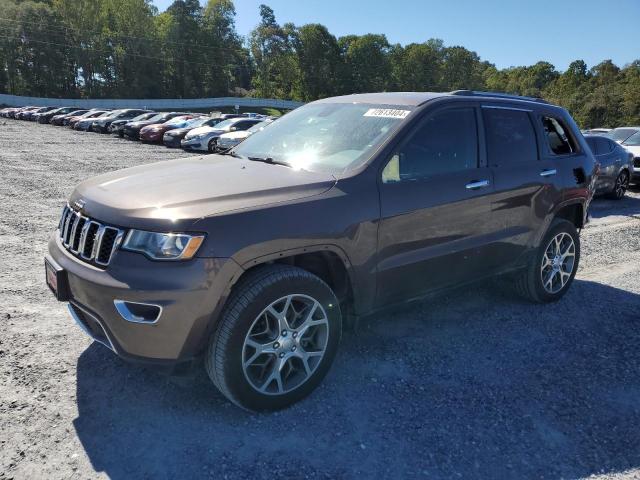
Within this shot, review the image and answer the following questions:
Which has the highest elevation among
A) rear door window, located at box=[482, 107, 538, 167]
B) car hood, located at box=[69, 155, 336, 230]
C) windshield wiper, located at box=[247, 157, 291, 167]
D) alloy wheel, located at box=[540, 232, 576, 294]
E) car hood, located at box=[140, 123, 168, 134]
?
rear door window, located at box=[482, 107, 538, 167]

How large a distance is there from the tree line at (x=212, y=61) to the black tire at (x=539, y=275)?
54.6 metres

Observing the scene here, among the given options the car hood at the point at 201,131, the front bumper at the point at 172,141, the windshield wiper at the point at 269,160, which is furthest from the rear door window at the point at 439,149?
the front bumper at the point at 172,141

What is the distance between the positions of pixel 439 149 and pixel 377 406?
73.9 inches

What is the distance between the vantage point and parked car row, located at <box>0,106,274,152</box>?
773 inches

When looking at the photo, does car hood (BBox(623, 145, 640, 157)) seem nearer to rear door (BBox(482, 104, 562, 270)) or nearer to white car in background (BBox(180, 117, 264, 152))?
rear door (BBox(482, 104, 562, 270))

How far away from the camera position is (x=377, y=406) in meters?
3.16

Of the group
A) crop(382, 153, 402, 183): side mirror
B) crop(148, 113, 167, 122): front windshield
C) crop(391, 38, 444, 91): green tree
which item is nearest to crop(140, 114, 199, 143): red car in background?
crop(148, 113, 167, 122): front windshield

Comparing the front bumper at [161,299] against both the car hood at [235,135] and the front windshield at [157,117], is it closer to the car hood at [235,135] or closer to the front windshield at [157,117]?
the car hood at [235,135]

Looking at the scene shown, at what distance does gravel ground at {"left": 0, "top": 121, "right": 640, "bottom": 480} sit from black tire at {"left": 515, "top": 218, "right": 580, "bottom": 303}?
14cm

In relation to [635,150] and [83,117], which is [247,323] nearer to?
[635,150]

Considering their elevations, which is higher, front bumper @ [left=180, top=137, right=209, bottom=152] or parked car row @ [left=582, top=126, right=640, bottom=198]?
parked car row @ [left=582, top=126, right=640, bottom=198]

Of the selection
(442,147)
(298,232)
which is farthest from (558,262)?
(298,232)

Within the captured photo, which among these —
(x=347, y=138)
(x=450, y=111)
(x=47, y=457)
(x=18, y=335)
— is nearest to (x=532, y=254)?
(x=450, y=111)

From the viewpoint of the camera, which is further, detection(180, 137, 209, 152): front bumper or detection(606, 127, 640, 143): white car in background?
detection(180, 137, 209, 152): front bumper
